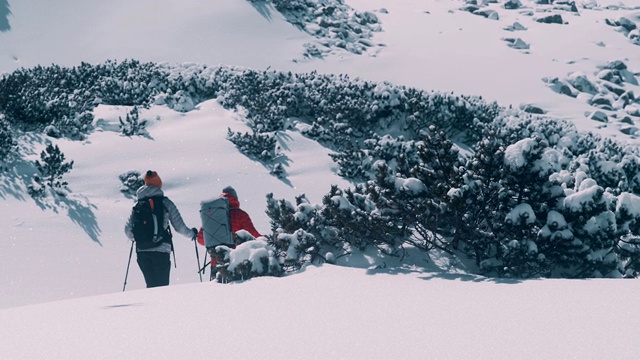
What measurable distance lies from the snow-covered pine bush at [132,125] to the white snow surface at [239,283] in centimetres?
22

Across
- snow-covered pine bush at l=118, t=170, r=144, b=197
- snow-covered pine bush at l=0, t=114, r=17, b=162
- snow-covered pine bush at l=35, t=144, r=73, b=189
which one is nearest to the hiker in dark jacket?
snow-covered pine bush at l=118, t=170, r=144, b=197

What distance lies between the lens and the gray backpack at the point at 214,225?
712cm

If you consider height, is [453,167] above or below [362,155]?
above

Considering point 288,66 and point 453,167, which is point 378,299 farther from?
point 288,66

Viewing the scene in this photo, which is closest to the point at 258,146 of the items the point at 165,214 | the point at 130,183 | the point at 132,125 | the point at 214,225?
the point at 130,183

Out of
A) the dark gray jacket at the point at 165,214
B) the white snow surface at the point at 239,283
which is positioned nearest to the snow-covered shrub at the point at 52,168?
the white snow surface at the point at 239,283

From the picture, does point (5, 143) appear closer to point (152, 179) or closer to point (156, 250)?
point (152, 179)

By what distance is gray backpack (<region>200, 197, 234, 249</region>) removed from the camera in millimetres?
7117

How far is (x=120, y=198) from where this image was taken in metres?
11.1

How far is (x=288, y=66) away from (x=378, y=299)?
19406 millimetres

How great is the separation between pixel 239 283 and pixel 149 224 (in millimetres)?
1476

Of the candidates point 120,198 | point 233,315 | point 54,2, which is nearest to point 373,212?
point 233,315

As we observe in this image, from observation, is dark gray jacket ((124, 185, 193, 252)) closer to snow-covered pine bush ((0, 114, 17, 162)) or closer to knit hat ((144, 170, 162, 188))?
knit hat ((144, 170, 162, 188))

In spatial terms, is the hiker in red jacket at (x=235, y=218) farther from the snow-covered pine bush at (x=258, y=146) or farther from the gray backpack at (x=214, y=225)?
the snow-covered pine bush at (x=258, y=146)
